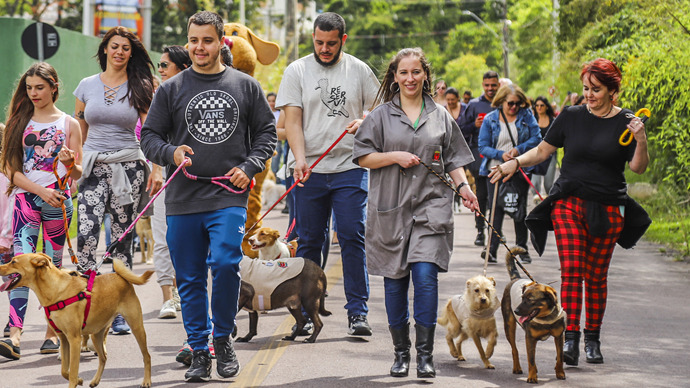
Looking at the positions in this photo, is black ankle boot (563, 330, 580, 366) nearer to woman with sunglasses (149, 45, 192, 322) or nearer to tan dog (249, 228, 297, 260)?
tan dog (249, 228, 297, 260)

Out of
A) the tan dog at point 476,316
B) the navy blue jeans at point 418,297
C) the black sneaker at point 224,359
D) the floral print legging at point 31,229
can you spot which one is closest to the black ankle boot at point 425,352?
the navy blue jeans at point 418,297

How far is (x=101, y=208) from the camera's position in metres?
7.72

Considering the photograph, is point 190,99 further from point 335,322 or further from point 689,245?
point 689,245

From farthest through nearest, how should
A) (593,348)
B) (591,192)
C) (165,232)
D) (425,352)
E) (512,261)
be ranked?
(165,232), (512,261), (593,348), (591,192), (425,352)

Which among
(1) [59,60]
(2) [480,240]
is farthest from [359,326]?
(1) [59,60]

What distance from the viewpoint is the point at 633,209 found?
744 centimetres

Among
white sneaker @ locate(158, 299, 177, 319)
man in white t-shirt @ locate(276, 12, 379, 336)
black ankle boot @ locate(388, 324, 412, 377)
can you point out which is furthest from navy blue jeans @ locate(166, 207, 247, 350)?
white sneaker @ locate(158, 299, 177, 319)

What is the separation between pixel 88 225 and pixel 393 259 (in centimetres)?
235

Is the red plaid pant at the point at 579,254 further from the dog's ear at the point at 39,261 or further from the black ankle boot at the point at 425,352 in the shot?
the dog's ear at the point at 39,261

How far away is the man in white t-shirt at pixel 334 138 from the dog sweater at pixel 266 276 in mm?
498

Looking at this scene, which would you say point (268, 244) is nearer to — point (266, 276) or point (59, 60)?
point (266, 276)

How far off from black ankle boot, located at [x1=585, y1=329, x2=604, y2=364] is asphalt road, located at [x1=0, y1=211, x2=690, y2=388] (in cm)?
7

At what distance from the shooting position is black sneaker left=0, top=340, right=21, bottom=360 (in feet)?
23.1

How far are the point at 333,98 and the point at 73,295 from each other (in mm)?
2721
